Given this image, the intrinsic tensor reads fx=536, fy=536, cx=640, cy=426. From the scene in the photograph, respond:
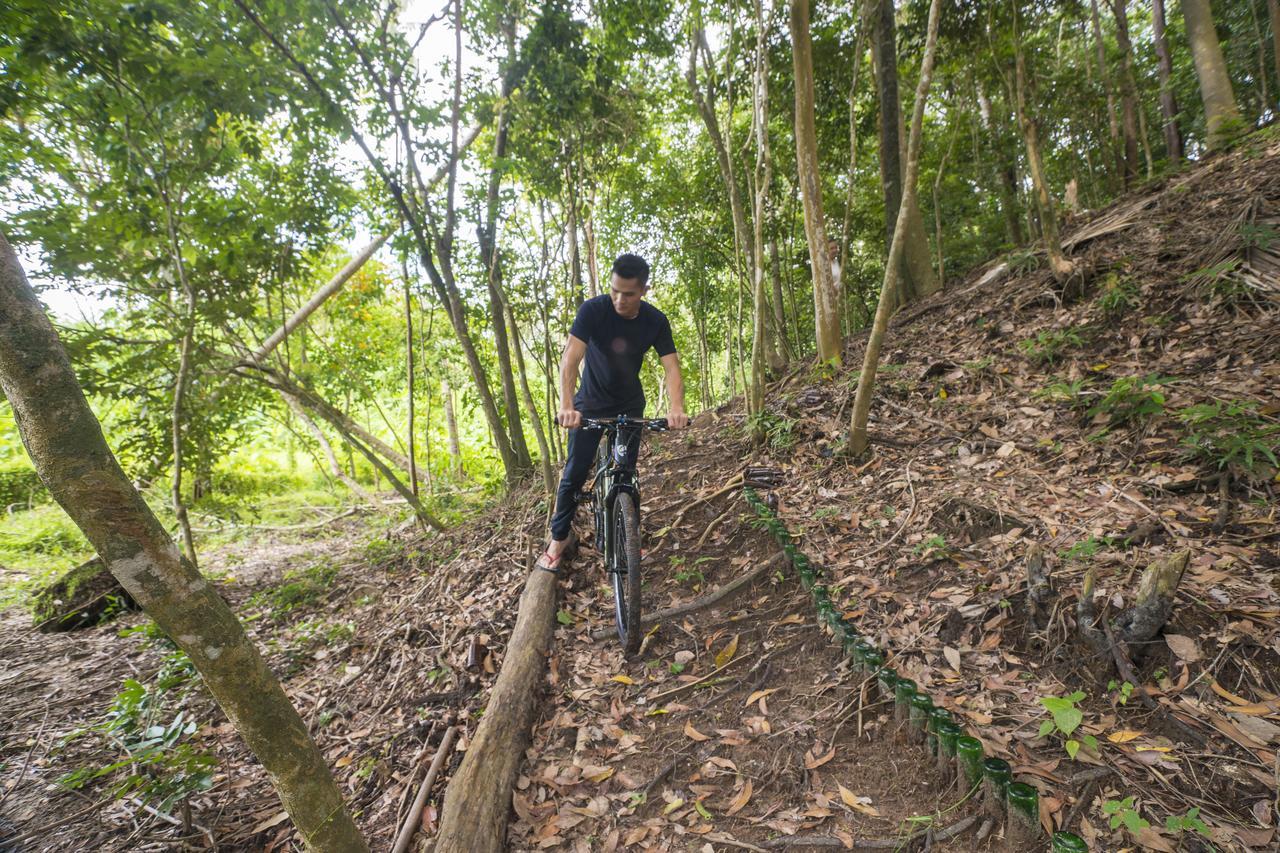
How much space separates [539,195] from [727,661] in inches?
194

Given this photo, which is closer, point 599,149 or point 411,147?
point 411,147

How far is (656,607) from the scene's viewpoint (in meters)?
3.77

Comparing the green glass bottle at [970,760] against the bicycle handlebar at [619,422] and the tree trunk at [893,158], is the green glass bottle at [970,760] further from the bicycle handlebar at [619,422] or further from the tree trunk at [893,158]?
the tree trunk at [893,158]

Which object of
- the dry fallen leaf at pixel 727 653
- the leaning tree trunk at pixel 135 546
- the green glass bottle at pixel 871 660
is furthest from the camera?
the dry fallen leaf at pixel 727 653

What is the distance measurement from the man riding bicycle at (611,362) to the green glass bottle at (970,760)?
1.95m

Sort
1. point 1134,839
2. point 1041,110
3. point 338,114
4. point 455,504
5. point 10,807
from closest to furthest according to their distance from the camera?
1. point 1134,839
2. point 10,807
3. point 338,114
4. point 455,504
5. point 1041,110

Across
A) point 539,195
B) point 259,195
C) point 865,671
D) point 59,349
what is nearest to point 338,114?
point 259,195

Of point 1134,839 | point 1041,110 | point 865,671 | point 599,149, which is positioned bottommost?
point 1134,839

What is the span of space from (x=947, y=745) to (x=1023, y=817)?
30 cm

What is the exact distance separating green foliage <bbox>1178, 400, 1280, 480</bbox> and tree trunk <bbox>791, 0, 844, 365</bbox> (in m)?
3.10

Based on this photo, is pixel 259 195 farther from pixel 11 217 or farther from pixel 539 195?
pixel 539 195

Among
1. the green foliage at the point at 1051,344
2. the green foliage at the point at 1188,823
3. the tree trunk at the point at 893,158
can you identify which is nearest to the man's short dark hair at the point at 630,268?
the green foliage at the point at 1188,823

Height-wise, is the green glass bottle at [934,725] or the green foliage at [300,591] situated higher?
the green foliage at [300,591]

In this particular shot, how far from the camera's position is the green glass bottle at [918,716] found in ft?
7.32
